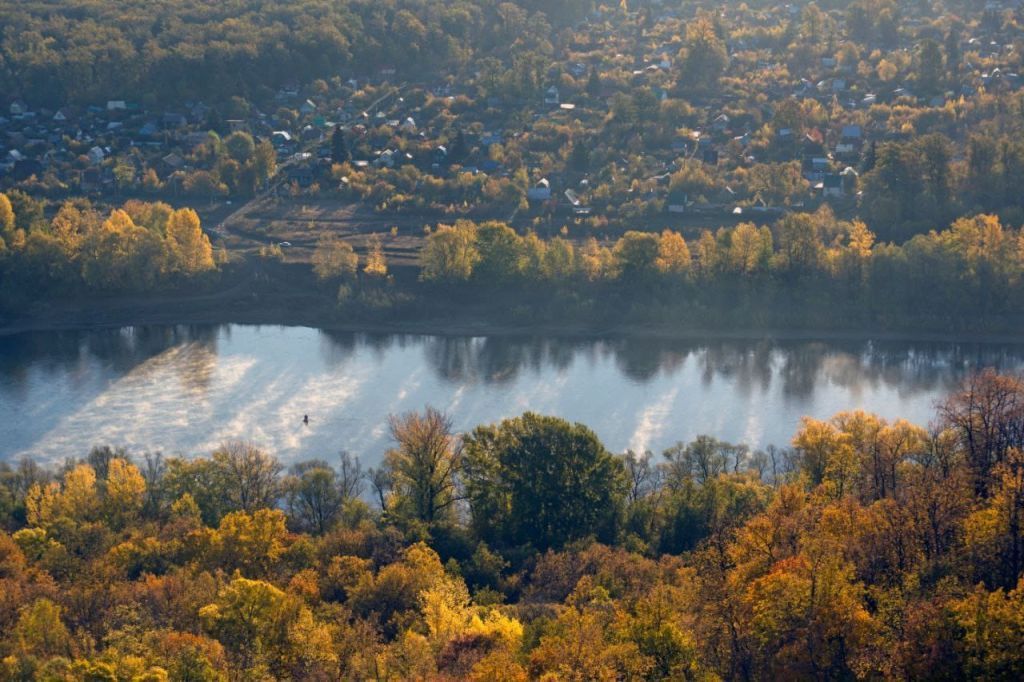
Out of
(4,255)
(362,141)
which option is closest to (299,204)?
(362,141)

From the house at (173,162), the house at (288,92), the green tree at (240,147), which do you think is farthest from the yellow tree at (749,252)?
the house at (288,92)

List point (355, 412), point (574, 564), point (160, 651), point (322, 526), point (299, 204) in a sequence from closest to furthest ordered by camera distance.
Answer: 1. point (160, 651)
2. point (574, 564)
3. point (322, 526)
4. point (355, 412)
5. point (299, 204)

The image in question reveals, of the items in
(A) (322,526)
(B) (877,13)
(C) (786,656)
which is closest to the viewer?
(C) (786,656)

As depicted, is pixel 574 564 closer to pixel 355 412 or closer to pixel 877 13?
pixel 355 412

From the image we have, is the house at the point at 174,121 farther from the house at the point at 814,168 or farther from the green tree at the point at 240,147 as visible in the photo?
the house at the point at 814,168

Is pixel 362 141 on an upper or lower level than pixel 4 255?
upper

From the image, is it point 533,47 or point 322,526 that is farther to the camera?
point 533,47

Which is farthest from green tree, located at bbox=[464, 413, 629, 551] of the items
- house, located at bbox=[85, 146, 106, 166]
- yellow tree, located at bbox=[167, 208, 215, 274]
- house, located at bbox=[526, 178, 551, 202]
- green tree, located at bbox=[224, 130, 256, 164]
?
house, located at bbox=[85, 146, 106, 166]

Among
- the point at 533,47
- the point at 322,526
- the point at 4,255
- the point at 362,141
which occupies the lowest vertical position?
the point at 322,526
